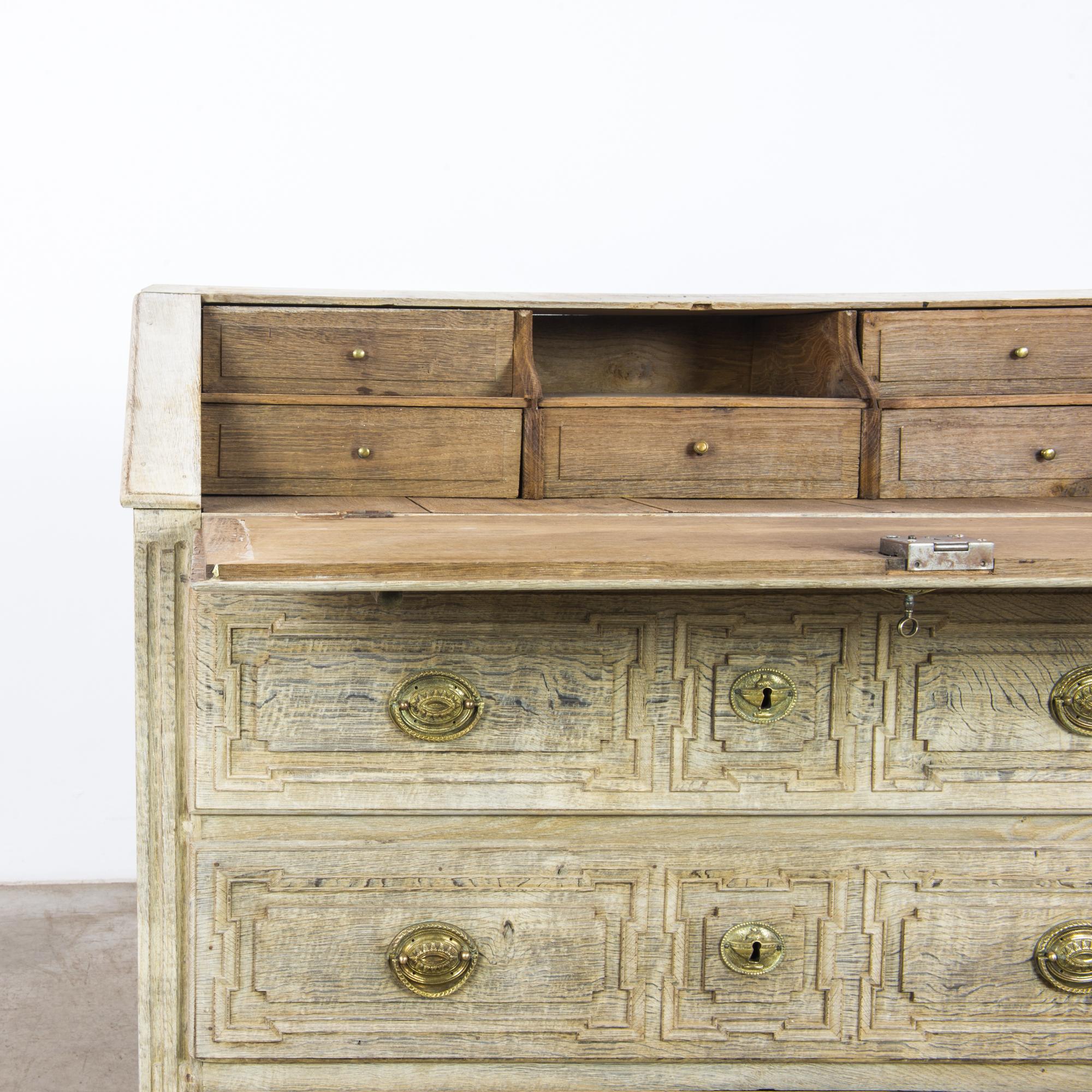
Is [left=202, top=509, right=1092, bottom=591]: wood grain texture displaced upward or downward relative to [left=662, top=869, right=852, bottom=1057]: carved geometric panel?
upward

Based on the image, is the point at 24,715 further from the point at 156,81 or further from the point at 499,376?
the point at 499,376

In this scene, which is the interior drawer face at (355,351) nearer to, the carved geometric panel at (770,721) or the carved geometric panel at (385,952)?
the carved geometric panel at (770,721)

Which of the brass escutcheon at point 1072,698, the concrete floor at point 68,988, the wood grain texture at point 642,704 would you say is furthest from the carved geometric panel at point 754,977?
the concrete floor at point 68,988

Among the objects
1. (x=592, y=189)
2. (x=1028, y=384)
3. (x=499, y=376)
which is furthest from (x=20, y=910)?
(x=1028, y=384)

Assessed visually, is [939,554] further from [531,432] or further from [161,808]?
[161,808]

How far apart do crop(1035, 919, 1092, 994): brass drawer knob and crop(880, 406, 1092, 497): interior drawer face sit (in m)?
0.78

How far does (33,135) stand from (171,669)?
6.87ft

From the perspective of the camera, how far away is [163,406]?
1.89 m

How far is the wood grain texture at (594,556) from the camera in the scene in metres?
1.36

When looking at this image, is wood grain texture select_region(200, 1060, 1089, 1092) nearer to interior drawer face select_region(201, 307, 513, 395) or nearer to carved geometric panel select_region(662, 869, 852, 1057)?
carved geometric panel select_region(662, 869, 852, 1057)

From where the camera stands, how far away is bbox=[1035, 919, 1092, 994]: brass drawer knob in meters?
1.86

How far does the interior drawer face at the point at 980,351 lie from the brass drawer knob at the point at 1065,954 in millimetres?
960

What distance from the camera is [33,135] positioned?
10.8 feet

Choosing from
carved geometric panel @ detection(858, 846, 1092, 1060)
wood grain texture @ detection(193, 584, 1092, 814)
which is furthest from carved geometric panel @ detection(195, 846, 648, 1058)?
carved geometric panel @ detection(858, 846, 1092, 1060)
